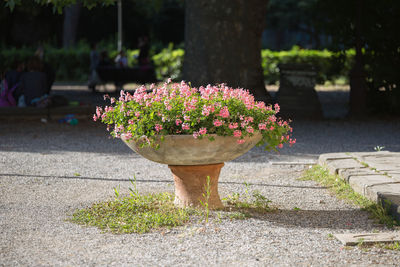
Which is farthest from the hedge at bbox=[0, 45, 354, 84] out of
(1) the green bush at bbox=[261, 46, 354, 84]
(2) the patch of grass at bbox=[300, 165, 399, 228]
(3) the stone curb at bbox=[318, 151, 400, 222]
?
(2) the patch of grass at bbox=[300, 165, 399, 228]

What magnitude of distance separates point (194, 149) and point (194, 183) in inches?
17.2

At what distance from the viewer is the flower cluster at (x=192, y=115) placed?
511cm

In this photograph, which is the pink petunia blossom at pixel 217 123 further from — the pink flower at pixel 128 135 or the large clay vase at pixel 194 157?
the pink flower at pixel 128 135

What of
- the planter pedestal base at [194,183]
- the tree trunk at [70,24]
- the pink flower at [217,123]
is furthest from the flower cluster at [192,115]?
the tree trunk at [70,24]

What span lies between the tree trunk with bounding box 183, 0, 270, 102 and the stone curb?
5066 millimetres

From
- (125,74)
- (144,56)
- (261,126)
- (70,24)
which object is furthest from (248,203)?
(70,24)

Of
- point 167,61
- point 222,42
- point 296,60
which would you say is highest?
point 222,42

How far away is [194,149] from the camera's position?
16.9ft

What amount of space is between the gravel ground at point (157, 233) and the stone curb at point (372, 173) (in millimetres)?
245

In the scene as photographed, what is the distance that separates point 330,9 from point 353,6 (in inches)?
19.4

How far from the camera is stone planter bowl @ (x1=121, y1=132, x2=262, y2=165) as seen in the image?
511cm

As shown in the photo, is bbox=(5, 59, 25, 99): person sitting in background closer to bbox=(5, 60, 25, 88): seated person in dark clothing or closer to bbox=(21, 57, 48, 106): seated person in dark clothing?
bbox=(5, 60, 25, 88): seated person in dark clothing

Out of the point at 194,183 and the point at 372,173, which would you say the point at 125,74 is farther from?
the point at 194,183

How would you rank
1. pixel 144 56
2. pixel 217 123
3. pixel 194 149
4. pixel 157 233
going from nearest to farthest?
1. pixel 157 233
2. pixel 217 123
3. pixel 194 149
4. pixel 144 56
